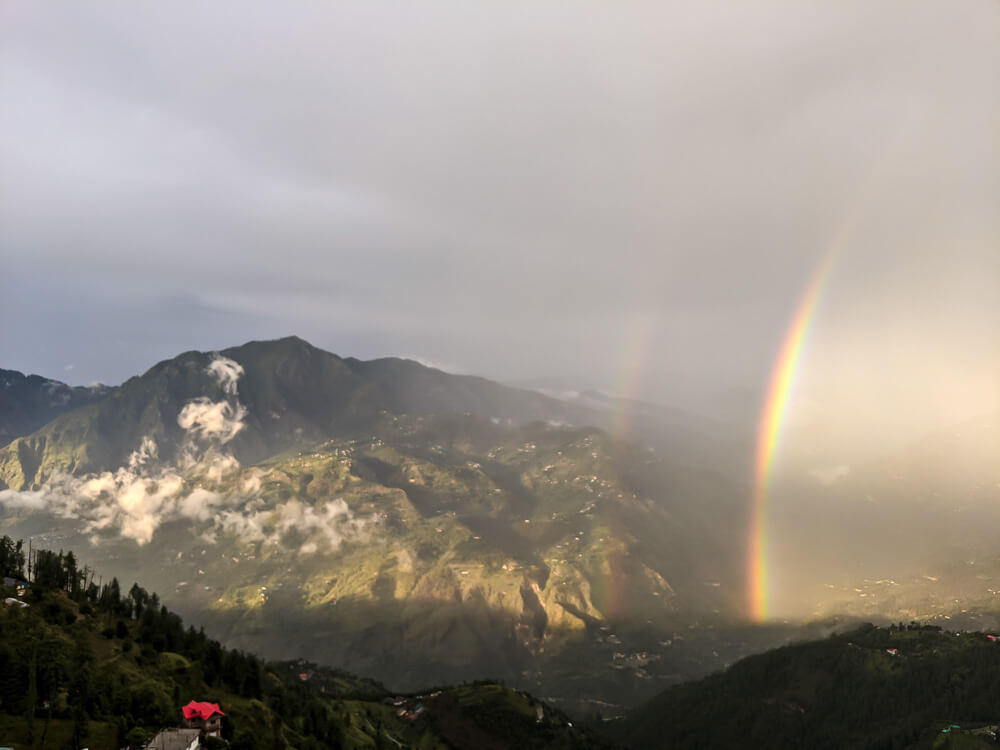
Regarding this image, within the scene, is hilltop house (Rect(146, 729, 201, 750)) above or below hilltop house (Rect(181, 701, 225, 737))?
above

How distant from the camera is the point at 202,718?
4178 inches

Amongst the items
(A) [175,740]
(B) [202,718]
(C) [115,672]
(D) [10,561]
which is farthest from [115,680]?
(D) [10,561]

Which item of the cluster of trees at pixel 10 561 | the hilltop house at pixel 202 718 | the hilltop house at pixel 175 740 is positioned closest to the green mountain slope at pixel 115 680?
the cluster of trees at pixel 10 561

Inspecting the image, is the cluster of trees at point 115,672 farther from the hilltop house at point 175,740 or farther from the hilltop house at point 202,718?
the hilltop house at point 175,740

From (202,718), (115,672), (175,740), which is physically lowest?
(202,718)

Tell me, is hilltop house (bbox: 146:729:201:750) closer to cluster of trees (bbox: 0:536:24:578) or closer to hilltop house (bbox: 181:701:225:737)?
hilltop house (bbox: 181:701:225:737)

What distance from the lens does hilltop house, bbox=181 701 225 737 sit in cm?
10456

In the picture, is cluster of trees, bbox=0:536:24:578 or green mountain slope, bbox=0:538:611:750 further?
cluster of trees, bbox=0:536:24:578

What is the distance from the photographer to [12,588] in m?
144

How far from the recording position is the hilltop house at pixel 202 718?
105 metres

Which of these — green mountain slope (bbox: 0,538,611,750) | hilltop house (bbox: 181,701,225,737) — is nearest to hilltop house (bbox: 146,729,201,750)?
green mountain slope (bbox: 0,538,611,750)

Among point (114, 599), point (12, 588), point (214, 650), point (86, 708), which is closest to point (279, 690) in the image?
point (214, 650)

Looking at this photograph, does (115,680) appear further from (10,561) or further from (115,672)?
(10,561)

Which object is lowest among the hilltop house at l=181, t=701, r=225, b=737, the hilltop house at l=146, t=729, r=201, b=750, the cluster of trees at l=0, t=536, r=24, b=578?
the hilltop house at l=181, t=701, r=225, b=737
